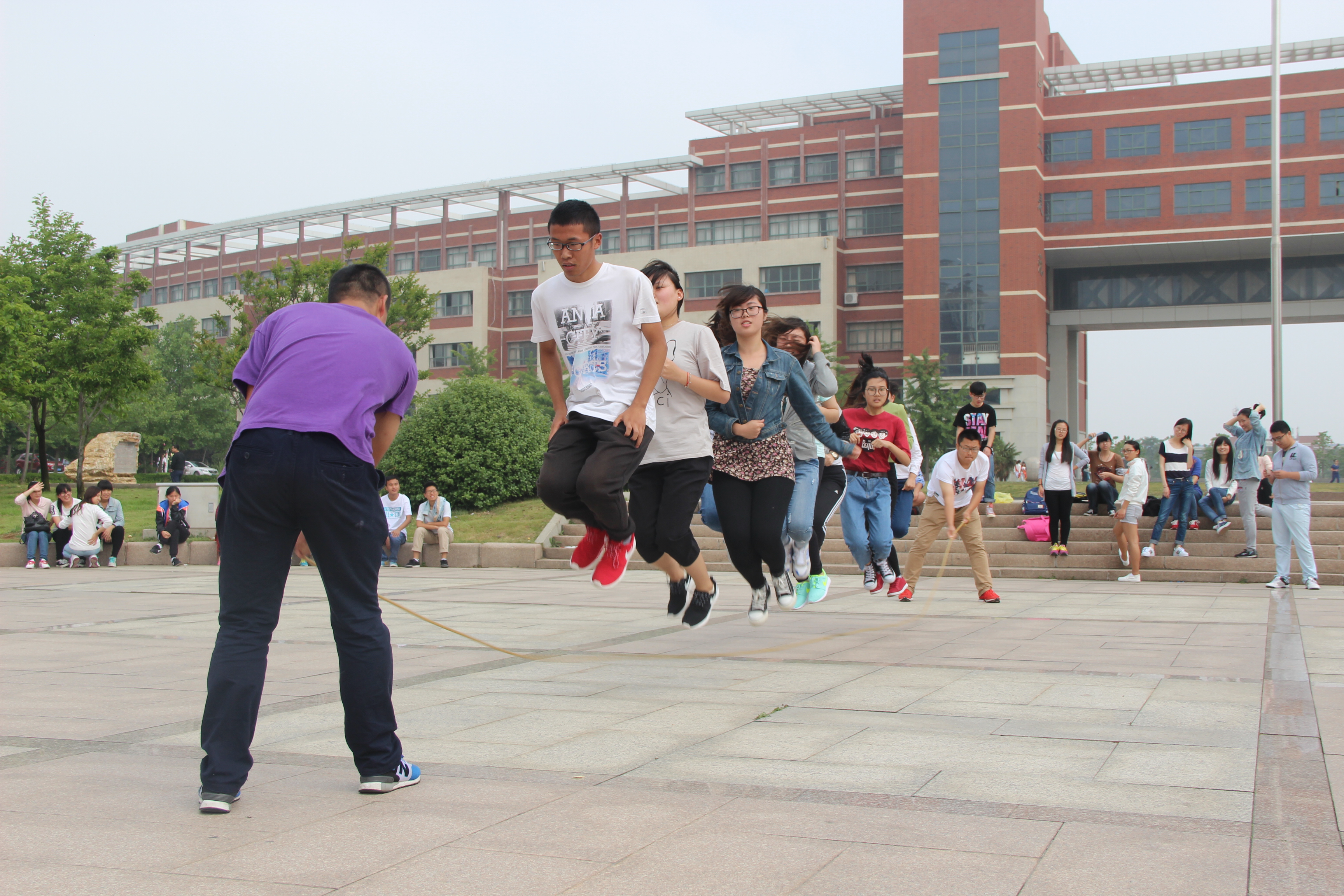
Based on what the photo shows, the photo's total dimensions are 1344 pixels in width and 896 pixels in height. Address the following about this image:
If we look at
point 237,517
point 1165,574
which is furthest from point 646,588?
point 237,517

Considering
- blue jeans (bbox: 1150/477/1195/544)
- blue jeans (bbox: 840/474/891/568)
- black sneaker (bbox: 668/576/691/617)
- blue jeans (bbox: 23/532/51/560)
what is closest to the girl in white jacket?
blue jeans (bbox: 1150/477/1195/544)

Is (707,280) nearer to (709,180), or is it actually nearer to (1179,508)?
(709,180)

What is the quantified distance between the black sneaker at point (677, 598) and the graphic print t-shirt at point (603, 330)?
69.3 inches

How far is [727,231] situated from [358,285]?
215 feet

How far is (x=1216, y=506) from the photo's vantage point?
1551cm

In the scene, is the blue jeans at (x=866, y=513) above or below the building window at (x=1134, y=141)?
below

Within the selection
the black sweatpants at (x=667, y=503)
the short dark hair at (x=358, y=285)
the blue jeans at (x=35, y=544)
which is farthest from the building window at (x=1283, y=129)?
the short dark hair at (x=358, y=285)

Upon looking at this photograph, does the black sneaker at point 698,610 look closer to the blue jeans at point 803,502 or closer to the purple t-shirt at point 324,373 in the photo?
the blue jeans at point 803,502

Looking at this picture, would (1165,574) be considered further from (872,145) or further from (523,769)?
(872,145)

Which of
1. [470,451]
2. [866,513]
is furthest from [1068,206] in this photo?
[866,513]

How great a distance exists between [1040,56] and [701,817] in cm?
6112

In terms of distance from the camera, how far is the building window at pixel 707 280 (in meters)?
63.8

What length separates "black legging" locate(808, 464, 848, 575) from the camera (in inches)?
326

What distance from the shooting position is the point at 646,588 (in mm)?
12664
